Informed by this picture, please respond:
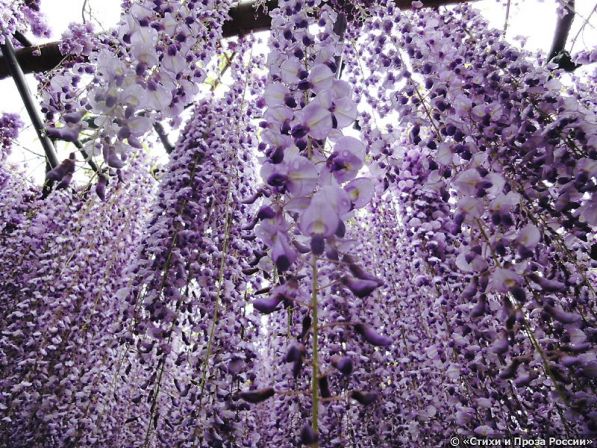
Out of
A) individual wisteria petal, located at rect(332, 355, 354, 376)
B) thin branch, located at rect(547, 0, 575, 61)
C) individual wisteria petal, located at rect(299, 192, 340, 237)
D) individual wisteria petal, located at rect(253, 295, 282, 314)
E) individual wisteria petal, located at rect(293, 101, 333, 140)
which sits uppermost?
individual wisteria petal, located at rect(293, 101, 333, 140)

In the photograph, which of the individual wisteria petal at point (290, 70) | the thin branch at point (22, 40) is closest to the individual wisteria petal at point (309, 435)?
the individual wisteria petal at point (290, 70)

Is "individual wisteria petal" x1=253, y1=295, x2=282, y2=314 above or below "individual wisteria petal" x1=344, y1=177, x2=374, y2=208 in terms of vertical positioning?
below

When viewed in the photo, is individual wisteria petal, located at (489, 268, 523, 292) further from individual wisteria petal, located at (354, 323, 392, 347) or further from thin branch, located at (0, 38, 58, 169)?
thin branch, located at (0, 38, 58, 169)

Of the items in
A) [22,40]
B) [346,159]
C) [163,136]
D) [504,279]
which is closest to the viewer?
[346,159]

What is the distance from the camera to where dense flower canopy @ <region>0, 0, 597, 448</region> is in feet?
4.56

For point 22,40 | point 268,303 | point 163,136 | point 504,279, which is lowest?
point 163,136

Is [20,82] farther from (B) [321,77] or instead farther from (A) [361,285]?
(A) [361,285]

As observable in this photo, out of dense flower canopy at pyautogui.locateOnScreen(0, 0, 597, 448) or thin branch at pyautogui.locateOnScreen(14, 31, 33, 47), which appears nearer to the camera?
dense flower canopy at pyautogui.locateOnScreen(0, 0, 597, 448)

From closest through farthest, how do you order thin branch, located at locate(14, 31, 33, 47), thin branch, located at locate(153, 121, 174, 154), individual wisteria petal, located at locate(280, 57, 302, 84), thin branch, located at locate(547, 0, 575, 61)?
1. individual wisteria petal, located at locate(280, 57, 302, 84)
2. thin branch, located at locate(547, 0, 575, 61)
3. thin branch, located at locate(14, 31, 33, 47)
4. thin branch, located at locate(153, 121, 174, 154)

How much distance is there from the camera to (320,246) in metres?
1.09

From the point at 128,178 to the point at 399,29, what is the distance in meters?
3.38

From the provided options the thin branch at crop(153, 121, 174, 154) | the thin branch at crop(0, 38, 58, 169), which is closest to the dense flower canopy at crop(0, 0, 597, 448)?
the thin branch at crop(0, 38, 58, 169)

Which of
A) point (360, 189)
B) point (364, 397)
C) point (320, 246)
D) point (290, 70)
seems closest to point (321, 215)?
point (320, 246)

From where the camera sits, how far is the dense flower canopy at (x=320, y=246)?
139cm
